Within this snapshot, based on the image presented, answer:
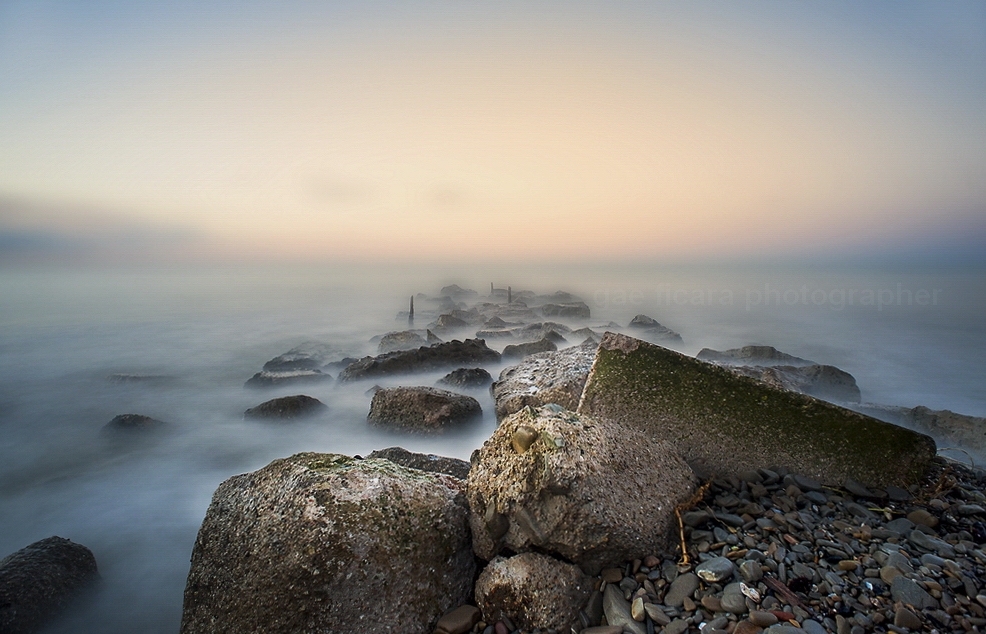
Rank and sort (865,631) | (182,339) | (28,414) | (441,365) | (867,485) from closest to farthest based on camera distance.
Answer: (865,631) → (867,485) → (28,414) → (441,365) → (182,339)

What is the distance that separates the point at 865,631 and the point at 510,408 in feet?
17.3

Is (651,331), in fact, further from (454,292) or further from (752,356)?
(454,292)

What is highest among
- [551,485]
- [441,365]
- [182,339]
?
[551,485]

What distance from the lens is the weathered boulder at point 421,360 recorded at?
1429 centimetres

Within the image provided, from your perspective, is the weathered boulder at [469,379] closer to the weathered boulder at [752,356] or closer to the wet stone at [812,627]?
the weathered boulder at [752,356]

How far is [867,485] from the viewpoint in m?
3.82

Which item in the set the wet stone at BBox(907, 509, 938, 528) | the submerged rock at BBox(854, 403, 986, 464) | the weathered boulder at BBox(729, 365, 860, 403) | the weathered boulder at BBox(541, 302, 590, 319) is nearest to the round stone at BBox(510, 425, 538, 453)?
the wet stone at BBox(907, 509, 938, 528)

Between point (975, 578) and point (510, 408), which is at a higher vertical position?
point (975, 578)

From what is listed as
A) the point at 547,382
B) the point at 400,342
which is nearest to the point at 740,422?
the point at 547,382

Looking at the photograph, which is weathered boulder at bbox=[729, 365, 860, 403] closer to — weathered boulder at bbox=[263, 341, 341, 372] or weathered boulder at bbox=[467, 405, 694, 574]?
weathered boulder at bbox=[467, 405, 694, 574]

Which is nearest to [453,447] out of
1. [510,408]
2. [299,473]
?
[510,408]

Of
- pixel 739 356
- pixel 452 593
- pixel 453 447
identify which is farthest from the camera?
pixel 739 356

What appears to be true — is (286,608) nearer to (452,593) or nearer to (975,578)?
(452,593)

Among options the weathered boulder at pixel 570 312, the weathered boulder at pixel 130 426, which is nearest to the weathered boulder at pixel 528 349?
the weathered boulder at pixel 130 426
